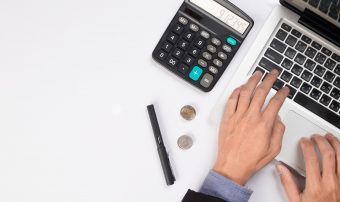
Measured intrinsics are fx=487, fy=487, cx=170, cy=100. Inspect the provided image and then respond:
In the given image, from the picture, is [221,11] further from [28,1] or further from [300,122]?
[28,1]

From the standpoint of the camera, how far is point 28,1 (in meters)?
0.92

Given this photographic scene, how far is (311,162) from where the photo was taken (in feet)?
2.72

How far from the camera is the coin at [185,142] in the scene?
88cm

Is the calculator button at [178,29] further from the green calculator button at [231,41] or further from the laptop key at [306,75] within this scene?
the laptop key at [306,75]

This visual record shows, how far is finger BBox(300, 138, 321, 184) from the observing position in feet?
2.71

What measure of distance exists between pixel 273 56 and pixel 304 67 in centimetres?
6

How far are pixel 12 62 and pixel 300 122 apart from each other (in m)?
0.54

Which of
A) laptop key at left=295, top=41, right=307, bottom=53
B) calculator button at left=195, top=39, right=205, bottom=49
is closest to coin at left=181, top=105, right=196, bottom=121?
calculator button at left=195, top=39, right=205, bottom=49

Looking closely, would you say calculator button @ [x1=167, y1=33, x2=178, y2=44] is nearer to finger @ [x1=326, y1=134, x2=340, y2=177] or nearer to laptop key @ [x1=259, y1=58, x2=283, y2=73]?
laptop key @ [x1=259, y1=58, x2=283, y2=73]

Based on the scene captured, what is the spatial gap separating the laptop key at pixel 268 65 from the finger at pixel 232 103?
61 mm

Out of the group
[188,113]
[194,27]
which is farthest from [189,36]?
[188,113]

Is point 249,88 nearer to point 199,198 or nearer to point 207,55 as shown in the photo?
point 207,55

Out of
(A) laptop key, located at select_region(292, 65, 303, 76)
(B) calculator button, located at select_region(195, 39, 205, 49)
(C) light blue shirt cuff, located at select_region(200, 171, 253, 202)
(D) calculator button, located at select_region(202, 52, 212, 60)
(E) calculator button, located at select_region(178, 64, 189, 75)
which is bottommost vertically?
(C) light blue shirt cuff, located at select_region(200, 171, 253, 202)

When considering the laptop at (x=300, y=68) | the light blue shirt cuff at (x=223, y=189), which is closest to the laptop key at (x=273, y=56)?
the laptop at (x=300, y=68)
